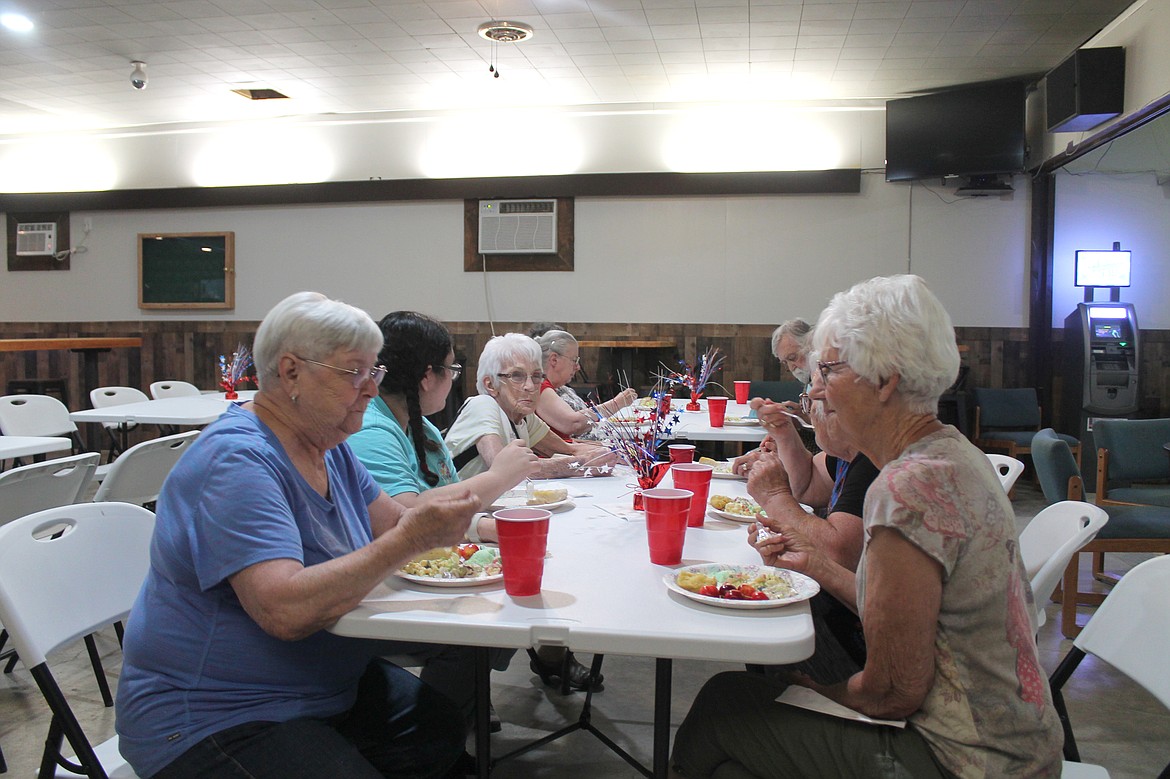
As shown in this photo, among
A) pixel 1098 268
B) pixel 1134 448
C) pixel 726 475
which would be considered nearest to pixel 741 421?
pixel 726 475

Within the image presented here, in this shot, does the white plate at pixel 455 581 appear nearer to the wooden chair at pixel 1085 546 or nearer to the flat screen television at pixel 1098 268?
the wooden chair at pixel 1085 546

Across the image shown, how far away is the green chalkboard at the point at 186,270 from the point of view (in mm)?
8609

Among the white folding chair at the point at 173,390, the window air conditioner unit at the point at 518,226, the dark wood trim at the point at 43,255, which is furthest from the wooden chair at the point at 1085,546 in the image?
the dark wood trim at the point at 43,255

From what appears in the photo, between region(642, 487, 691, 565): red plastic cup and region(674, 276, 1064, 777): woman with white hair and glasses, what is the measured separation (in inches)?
13.4

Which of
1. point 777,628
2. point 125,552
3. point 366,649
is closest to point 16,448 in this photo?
point 125,552

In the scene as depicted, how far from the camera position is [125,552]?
187 cm

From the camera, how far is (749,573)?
1.58 m

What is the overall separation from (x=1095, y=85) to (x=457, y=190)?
5.33 m

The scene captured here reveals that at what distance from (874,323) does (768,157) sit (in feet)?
21.9

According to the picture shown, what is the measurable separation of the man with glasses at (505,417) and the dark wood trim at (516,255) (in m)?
4.86

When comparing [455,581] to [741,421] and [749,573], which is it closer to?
[749,573]

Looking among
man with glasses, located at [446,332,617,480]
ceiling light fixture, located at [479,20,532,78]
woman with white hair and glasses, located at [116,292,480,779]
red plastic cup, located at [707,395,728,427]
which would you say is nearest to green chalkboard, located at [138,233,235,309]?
ceiling light fixture, located at [479,20,532,78]

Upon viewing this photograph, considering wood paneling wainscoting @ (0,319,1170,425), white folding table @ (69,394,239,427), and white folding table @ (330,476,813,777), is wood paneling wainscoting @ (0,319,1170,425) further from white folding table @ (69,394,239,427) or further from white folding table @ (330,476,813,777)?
white folding table @ (330,476,813,777)

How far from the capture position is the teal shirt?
6.85ft
